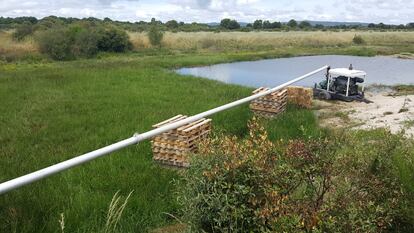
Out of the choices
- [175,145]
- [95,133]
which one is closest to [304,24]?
[95,133]

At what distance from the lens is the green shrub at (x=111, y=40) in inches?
1391

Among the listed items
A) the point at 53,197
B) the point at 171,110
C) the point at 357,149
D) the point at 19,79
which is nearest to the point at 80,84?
the point at 19,79

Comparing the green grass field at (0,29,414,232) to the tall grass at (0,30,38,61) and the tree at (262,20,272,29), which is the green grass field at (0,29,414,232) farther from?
the tree at (262,20,272,29)

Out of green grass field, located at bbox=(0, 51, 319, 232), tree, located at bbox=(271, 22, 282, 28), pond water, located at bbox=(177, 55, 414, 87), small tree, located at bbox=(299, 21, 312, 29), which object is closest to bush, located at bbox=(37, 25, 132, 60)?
pond water, located at bbox=(177, 55, 414, 87)

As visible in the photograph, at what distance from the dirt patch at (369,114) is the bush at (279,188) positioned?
637 centimetres

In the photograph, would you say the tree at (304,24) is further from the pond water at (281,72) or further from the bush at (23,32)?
the bush at (23,32)

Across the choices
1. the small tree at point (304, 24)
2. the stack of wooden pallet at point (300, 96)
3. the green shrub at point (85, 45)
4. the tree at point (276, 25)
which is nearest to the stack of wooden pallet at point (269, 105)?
the stack of wooden pallet at point (300, 96)

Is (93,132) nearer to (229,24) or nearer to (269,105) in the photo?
(269,105)

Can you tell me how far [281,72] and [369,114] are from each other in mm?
12753

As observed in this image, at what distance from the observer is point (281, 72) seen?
25125mm

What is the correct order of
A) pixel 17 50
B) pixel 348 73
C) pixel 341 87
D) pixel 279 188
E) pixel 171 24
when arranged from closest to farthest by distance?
pixel 279 188, pixel 348 73, pixel 341 87, pixel 17 50, pixel 171 24

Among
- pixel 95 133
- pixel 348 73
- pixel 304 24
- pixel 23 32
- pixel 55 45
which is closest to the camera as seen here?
pixel 95 133

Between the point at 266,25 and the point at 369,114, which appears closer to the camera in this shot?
the point at 369,114

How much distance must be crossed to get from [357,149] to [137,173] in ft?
10.8
